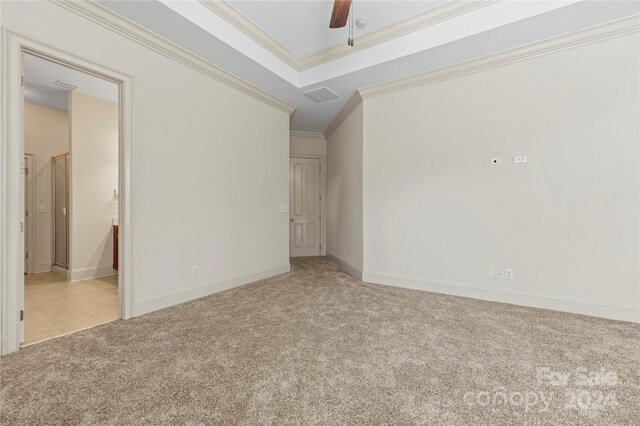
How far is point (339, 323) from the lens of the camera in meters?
2.66

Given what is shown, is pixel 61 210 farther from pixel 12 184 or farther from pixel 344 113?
pixel 344 113

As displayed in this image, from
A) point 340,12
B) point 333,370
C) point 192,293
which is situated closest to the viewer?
point 333,370

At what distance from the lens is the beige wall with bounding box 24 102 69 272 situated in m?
4.82

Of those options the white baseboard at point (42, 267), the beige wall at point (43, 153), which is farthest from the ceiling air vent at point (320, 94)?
the white baseboard at point (42, 267)

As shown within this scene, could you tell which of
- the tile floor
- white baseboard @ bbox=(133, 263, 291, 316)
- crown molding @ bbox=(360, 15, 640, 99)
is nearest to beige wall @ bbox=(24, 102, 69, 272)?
the tile floor

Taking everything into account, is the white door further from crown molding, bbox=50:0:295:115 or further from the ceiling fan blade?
the ceiling fan blade

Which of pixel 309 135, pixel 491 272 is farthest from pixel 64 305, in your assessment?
pixel 309 135

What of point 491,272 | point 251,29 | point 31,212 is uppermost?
point 251,29

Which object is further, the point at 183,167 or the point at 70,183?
the point at 70,183

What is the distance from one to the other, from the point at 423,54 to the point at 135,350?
4138 millimetres

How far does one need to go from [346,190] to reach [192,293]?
3.09 meters

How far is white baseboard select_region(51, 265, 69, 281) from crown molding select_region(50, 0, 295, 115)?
3.92 m

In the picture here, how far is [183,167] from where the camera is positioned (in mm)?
3240

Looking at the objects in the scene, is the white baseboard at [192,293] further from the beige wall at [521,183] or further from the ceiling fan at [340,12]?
the ceiling fan at [340,12]
